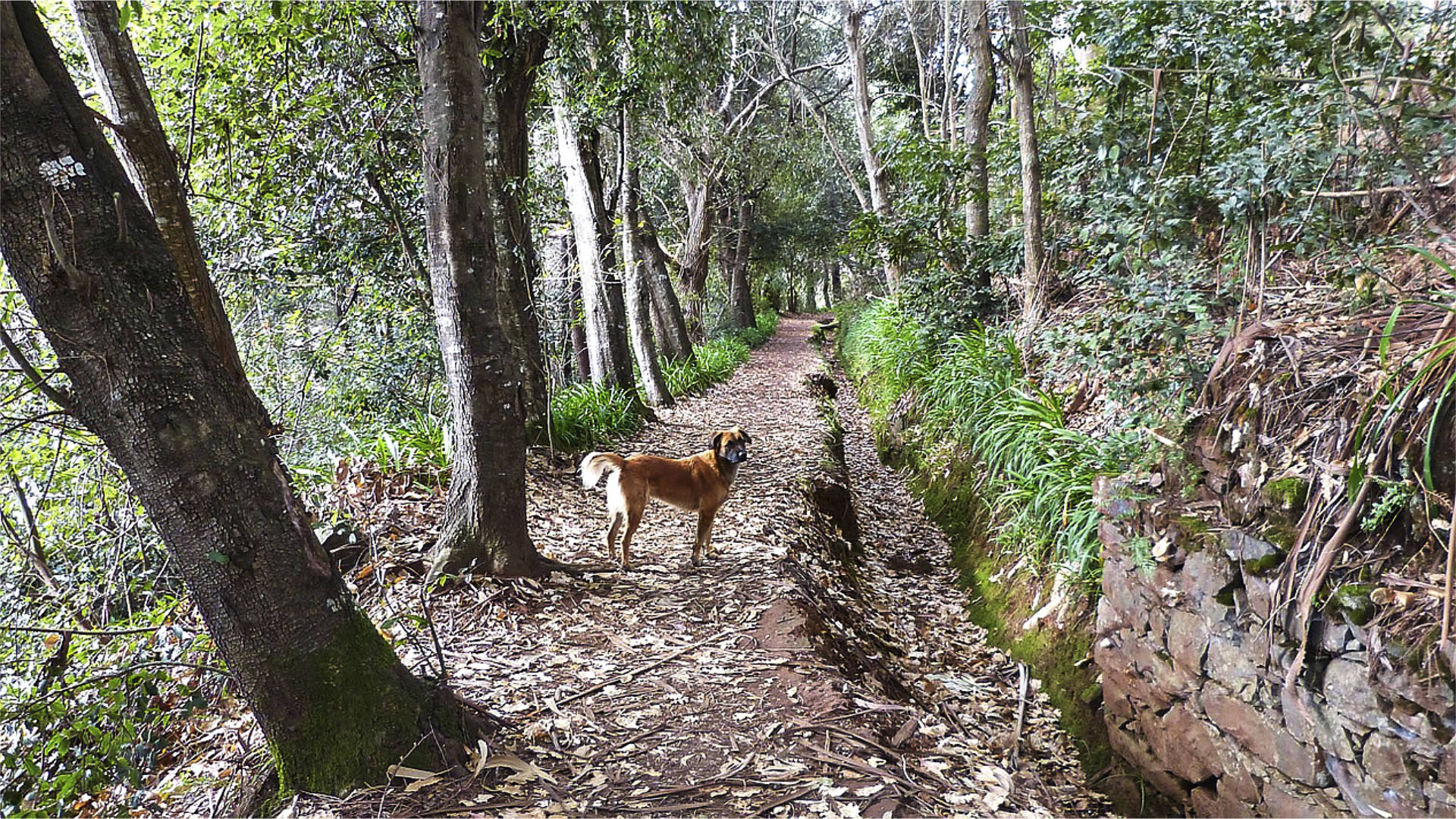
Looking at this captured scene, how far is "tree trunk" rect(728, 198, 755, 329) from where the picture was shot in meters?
22.1

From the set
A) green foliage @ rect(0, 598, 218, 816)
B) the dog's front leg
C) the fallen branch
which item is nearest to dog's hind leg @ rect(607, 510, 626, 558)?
the dog's front leg

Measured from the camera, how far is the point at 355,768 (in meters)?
2.72

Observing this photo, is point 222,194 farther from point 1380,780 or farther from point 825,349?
point 825,349

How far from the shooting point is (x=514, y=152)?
692 cm

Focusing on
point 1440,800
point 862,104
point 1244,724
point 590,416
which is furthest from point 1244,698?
point 862,104

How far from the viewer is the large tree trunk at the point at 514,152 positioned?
627cm

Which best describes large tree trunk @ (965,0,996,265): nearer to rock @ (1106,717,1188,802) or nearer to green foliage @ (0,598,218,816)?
rock @ (1106,717,1188,802)

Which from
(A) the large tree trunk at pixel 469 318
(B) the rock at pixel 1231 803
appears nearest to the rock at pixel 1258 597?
(B) the rock at pixel 1231 803

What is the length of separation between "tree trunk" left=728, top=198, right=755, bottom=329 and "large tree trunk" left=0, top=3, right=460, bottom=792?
1974 centimetres

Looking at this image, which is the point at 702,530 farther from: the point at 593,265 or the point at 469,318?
the point at 593,265

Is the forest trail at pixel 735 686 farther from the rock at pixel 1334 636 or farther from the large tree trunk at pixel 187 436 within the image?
the rock at pixel 1334 636

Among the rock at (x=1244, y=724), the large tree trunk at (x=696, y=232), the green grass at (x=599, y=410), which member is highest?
the large tree trunk at (x=696, y=232)

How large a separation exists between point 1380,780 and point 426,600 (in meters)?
4.72

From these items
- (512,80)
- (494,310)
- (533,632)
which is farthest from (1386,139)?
(512,80)
